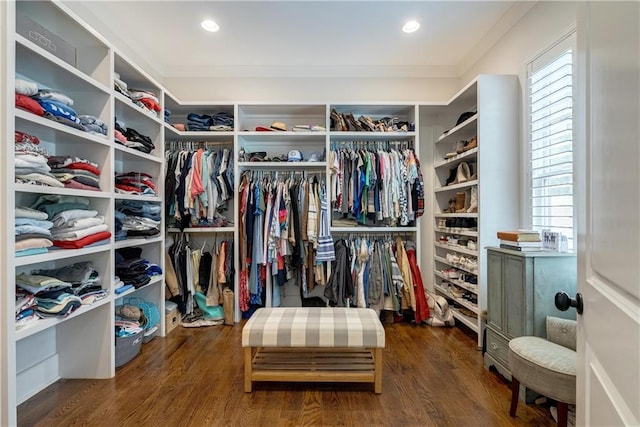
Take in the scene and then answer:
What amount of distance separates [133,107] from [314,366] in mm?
2323

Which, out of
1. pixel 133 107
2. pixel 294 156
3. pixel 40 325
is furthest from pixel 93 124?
pixel 294 156

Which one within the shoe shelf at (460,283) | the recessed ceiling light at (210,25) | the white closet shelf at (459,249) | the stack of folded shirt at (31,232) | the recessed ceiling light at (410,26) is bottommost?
the shoe shelf at (460,283)

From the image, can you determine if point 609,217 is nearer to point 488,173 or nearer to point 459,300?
point 488,173

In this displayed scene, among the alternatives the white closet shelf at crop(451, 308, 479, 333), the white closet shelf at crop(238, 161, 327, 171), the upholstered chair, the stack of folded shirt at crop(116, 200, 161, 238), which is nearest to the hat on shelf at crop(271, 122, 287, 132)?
the white closet shelf at crop(238, 161, 327, 171)

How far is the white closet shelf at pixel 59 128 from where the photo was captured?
58.9 inches

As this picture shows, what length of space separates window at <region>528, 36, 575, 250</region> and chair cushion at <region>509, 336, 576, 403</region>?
2.55ft

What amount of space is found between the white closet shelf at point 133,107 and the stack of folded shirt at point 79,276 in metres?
1.19

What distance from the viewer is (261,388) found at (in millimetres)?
1981

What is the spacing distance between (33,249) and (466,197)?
10.5 feet

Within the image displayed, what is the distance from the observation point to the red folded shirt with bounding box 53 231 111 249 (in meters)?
1.78

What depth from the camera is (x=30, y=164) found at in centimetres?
156

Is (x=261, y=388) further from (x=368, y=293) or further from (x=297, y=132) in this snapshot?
(x=297, y=132)

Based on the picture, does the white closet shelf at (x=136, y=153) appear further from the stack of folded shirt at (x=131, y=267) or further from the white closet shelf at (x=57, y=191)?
the stack of folded shirt at (x=131, y=267)

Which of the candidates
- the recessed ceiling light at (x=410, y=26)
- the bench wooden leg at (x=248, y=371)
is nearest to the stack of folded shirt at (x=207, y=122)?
the recessed ceiling light at (x=410, y=26)
